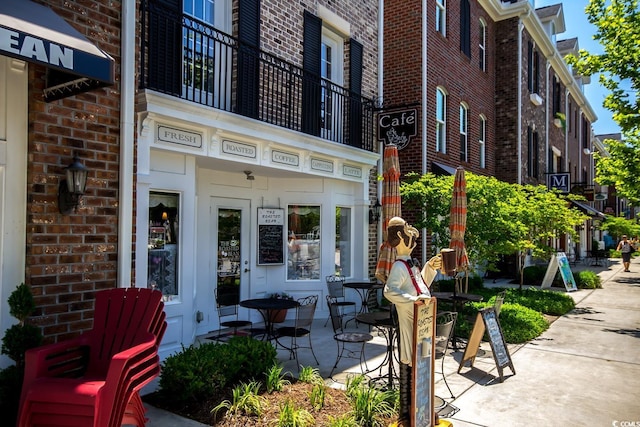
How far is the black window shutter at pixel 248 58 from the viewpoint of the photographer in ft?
23.0

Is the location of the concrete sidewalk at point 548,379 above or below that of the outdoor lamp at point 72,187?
below

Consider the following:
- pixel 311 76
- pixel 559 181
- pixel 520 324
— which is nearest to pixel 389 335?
pixel 520 324

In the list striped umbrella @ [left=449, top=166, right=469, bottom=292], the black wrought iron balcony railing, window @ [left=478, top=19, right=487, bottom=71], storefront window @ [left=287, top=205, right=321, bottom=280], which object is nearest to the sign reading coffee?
the black wrought iron balcony railing

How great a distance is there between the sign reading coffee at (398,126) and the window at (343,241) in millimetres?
1759

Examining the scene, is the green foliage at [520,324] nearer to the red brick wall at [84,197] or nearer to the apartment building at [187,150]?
the apartment building at [187,150]

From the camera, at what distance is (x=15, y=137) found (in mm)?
4113

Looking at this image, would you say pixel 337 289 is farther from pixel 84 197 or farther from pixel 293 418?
pixel 84 197

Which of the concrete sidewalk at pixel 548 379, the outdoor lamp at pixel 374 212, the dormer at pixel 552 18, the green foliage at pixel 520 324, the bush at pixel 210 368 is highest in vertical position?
the dormer at pixel 552 18

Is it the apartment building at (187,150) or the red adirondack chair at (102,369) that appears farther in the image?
the apartment building at (187,150)

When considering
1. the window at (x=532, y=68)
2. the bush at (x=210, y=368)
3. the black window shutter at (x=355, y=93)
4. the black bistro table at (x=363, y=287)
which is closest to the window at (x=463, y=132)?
the black window shutter at (x=355, y=93)

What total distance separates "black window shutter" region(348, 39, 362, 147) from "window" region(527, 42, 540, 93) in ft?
34.8

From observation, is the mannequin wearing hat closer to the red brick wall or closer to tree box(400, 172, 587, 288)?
the red brick wall

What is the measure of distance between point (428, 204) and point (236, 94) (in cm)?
446

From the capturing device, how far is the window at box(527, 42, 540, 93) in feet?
58.4
